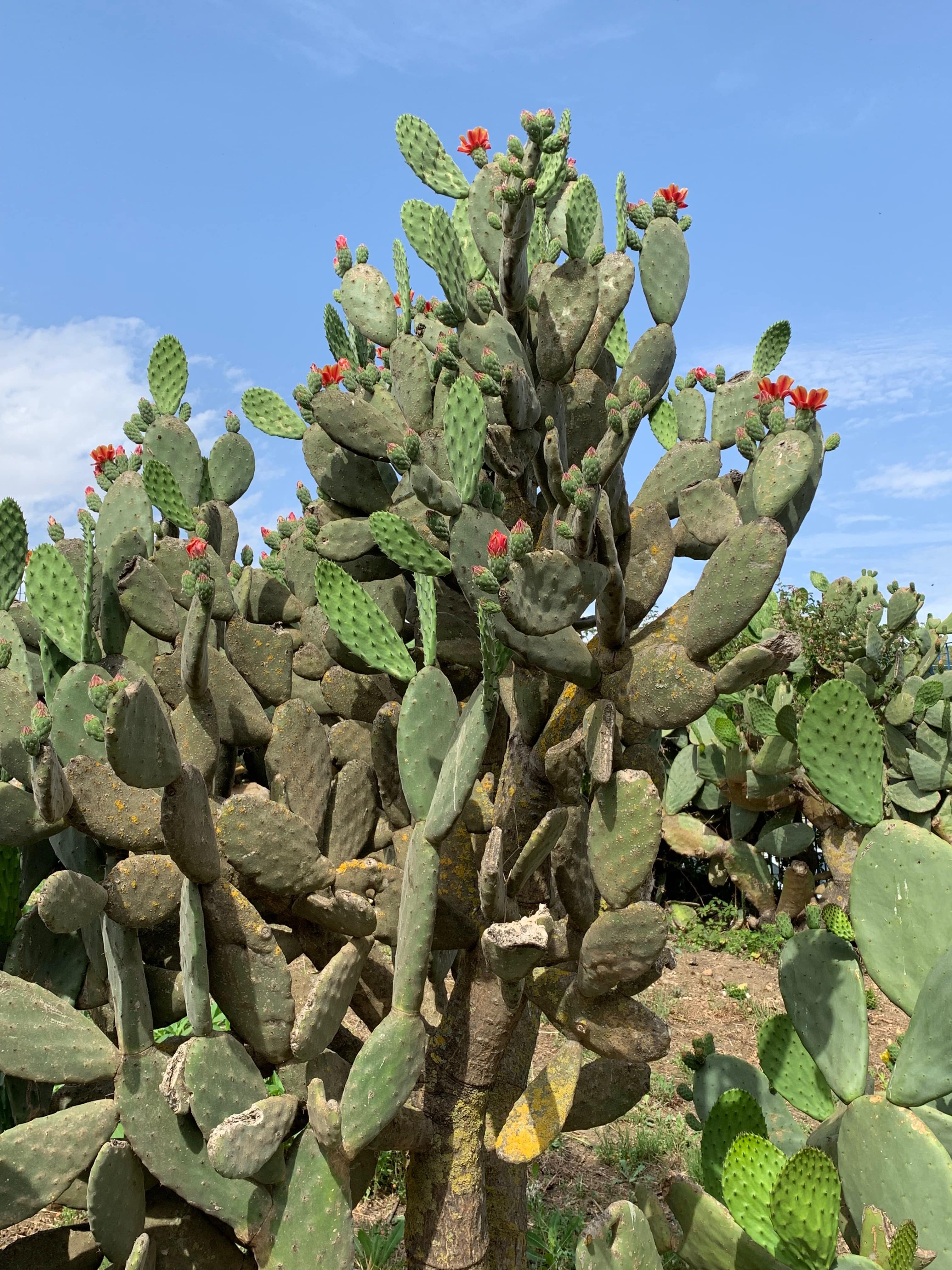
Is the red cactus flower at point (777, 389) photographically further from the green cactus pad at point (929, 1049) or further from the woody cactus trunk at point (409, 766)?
the green cactus pad at point (929, 1049)

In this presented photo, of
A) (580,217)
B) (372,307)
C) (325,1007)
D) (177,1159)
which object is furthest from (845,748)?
(372,307)

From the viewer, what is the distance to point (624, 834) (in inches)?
93.3

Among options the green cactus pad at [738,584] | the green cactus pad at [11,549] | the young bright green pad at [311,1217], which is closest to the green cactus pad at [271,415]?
the green cactus pad at [11,549]

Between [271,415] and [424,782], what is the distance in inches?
78.7

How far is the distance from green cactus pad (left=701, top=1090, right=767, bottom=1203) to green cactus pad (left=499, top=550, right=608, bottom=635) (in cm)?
129

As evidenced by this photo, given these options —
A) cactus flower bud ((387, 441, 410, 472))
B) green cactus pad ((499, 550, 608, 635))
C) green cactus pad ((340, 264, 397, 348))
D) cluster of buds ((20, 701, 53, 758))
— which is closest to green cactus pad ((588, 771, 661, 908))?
green cactus pad ((499, 550, 608, 635))

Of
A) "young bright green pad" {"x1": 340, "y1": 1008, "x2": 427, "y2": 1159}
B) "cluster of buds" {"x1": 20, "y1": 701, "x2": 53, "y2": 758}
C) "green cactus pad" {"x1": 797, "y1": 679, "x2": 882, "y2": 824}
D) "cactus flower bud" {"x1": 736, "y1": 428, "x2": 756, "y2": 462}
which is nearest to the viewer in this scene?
"cluster of buds" {"x1": 20, "y1": 701, "x2": 53, "y2": 758}

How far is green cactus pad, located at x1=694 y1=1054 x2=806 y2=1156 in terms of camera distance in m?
2.80

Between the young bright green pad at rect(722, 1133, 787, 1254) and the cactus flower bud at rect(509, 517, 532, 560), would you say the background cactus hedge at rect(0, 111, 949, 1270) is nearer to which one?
the cactus flower bud at rect(509, 517, 532, 560)

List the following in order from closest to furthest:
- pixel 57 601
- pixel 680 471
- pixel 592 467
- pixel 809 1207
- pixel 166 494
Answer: pixel 809 1207 → pixel 592 467 → pixel 57 601 → pixel 680 471 → pixel 166 494

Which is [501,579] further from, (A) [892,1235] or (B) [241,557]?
(B) [241,557]

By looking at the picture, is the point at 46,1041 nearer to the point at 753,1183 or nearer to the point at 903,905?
the point at 753,1183

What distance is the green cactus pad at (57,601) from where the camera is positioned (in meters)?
2.88

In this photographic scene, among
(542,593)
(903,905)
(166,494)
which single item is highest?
(166,494)
